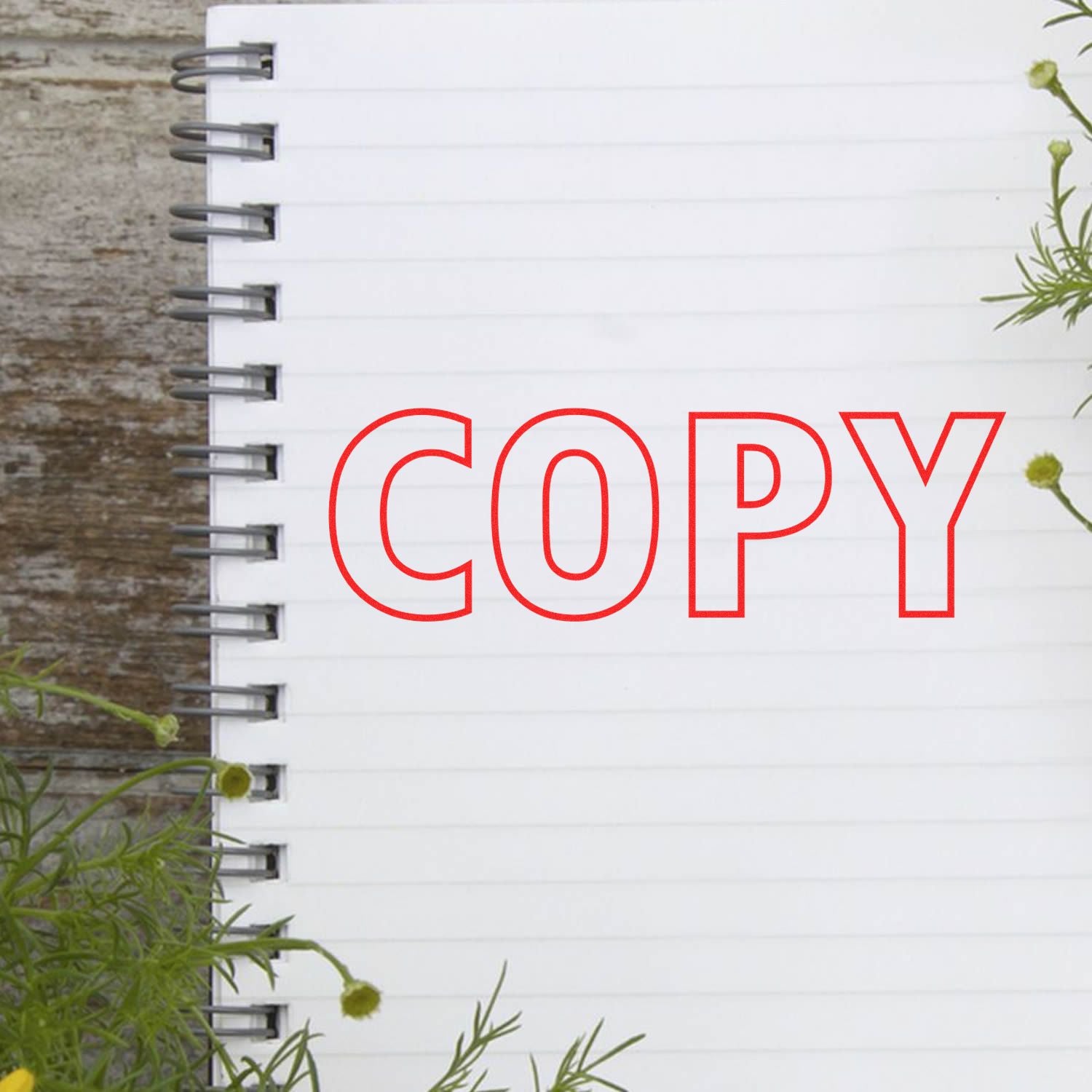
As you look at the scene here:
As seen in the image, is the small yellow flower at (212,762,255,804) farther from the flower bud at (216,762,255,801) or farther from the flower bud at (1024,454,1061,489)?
the flower bud at (1024,454,1061,489)

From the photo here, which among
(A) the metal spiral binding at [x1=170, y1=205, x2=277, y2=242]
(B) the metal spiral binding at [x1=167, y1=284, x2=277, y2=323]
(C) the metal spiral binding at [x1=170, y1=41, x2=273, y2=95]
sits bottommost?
(B) the metal spiral binding at [x1=167, y1=284, x2=277, y2=323]

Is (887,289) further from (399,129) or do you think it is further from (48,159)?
(48,159)

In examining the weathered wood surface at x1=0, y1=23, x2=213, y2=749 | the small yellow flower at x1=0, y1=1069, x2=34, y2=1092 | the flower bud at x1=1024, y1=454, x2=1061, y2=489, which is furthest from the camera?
the weathered wood surface at x1=0, y1=23, x2=213, y2=749

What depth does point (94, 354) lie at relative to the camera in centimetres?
41

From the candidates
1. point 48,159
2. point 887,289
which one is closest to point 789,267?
point 887,289

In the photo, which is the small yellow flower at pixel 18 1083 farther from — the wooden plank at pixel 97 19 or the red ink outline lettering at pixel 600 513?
the wooden plank at pixel 97 19

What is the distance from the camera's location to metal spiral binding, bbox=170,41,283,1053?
0.34 metres

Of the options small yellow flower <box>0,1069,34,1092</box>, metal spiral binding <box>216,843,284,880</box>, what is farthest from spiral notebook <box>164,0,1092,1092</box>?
small yellow flower <box>0,1069,34,1092</box>

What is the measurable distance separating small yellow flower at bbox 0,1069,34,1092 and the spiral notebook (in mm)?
141

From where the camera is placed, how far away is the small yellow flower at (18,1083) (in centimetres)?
19

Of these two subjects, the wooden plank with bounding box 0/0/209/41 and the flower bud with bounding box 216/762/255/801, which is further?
the wooden plank with bounding box 0/0/209/41

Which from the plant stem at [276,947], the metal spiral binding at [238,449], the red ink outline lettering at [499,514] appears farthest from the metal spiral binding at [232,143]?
the plant stem at [276,947]

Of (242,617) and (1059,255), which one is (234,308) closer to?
(242,617)

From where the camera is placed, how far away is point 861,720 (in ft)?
1.11
